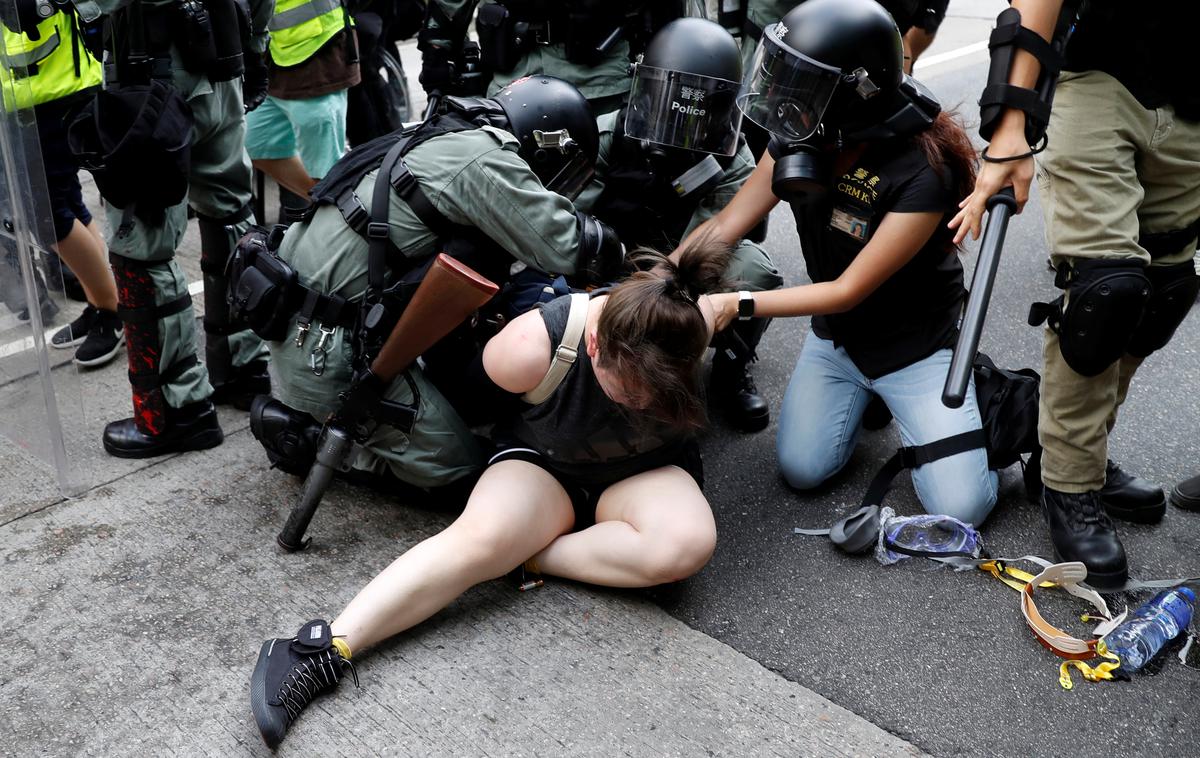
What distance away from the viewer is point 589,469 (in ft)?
8.20

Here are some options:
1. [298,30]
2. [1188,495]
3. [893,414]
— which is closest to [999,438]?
[893,414]

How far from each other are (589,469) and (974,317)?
3.11 ft

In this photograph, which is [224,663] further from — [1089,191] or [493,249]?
[1089,191]

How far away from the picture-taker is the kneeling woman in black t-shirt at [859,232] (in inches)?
97.4

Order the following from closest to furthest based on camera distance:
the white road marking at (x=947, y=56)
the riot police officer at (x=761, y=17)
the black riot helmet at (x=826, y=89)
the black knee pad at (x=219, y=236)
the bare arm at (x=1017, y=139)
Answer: the bare arm at (x=1017, y=139)
the black riot helmet at (x=826, y=89)
the black knee pad at (x=219, y=236)
the riot police officer at (x=761, y=17)
the white road marking at (x=947, y=56)

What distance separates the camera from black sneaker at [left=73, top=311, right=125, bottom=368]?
11.5 feet

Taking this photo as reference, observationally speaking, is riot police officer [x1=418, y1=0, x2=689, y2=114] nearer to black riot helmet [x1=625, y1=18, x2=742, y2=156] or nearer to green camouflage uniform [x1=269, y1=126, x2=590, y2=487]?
black riot helmet [x1=625, y1=18, x2=742, y2=156]

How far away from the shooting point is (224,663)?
2250 millimetres

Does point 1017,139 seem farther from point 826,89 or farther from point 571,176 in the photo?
point 571,176

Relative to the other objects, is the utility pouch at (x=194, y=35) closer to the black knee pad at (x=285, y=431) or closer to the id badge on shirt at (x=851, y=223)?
the black knee pad at (x=285, y=431)

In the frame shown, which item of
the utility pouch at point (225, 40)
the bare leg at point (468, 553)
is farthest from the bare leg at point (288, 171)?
the bare leg at point (468, 553)

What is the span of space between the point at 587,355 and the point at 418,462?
0.57 meters

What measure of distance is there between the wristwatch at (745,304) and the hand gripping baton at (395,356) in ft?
1.97

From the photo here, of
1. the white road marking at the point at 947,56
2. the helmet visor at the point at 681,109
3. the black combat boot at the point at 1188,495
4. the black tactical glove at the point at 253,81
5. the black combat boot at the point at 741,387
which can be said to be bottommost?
the white road marking at the point at 947,56
